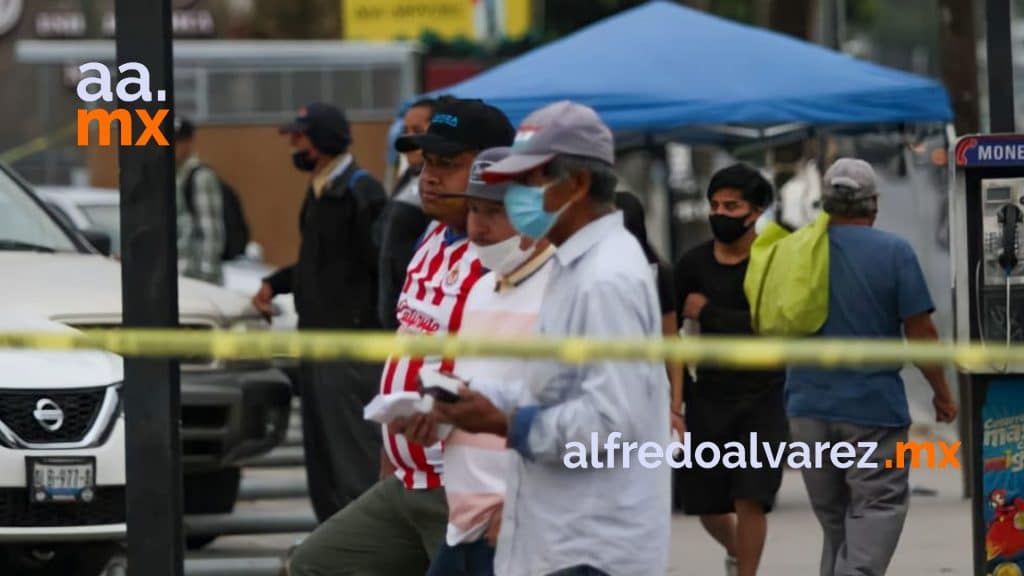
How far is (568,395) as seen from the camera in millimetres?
5129

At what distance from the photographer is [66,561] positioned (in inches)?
384

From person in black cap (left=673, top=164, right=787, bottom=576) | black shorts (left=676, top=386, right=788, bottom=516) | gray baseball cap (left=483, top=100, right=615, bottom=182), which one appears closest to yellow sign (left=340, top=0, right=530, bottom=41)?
person in black cap (left=673, top=164, right=787, bottom=576)

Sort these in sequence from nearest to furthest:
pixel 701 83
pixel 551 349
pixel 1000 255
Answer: pixel 551 349
pixel 1000 255
pixel 701 83

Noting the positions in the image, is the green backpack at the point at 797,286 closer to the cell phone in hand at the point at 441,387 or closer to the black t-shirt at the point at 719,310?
the black t-shirt at the point at 719,310

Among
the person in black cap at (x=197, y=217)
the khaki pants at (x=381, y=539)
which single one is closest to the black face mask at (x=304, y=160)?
the person in black cap at (x=197, y=217)

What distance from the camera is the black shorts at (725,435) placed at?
29.8ft

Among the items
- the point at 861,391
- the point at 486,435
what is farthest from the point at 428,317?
the point at 861,391

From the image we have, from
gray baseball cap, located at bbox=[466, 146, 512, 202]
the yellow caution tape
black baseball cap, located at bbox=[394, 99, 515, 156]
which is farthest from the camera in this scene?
black baseball cap, located at bbox=[394, 99, 515, 156]

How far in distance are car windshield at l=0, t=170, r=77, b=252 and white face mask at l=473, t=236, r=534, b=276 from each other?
463 cm

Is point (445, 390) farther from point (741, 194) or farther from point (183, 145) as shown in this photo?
point (183, 145)

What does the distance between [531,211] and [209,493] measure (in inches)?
242

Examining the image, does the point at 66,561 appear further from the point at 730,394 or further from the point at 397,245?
the point at 730,394

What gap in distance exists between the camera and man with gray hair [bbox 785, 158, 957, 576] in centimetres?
791

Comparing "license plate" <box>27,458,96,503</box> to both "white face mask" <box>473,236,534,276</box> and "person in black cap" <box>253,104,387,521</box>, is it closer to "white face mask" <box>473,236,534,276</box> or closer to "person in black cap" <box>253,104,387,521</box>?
"person in black cap" <box>253,104,387,521</box>
